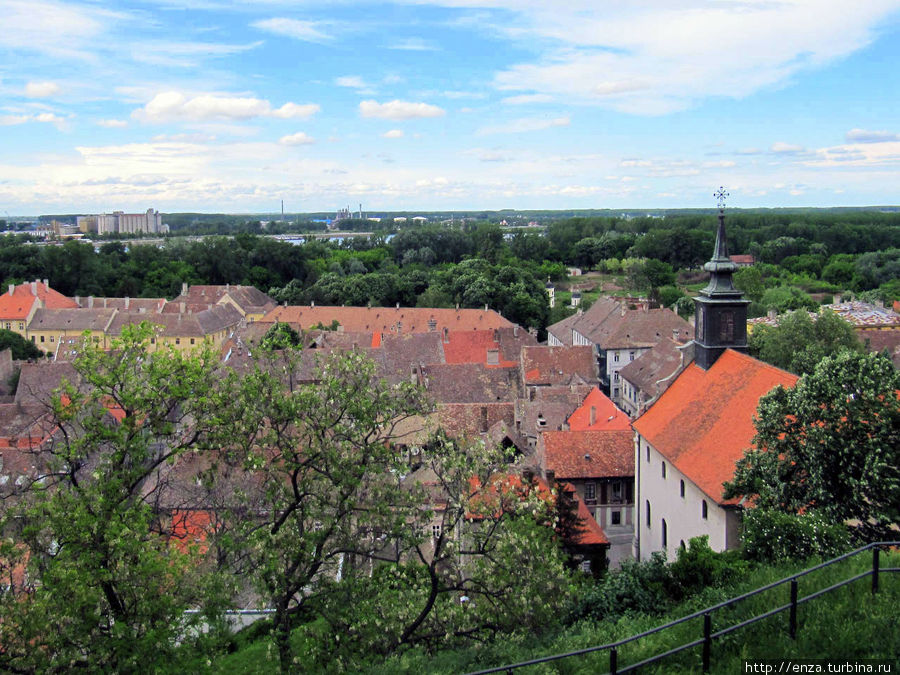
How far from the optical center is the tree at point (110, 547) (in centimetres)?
1110

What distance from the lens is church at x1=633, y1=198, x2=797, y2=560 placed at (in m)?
22.0

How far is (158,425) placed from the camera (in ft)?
43.8

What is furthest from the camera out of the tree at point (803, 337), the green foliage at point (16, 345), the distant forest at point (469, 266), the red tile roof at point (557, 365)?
the distant forest at point (469, 266)

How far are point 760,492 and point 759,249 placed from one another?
147m

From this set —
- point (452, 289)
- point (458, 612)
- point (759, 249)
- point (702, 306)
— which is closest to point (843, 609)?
point (458, 612)

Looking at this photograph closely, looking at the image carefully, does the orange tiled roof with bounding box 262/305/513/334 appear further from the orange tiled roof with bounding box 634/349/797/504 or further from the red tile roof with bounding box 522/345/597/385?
the orange tiled roof with bounding box 634/349/797/504

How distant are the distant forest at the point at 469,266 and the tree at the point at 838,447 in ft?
215

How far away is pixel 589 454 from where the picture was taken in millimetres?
30688

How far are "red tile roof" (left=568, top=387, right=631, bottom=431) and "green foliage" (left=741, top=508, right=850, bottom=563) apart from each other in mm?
18694

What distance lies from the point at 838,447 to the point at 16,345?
6814cm

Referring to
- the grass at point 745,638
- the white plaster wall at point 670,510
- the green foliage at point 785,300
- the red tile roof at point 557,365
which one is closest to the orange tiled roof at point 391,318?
the red tile roof at point 557,365

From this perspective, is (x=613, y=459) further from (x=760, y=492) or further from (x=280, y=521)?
(x=280, y=521)

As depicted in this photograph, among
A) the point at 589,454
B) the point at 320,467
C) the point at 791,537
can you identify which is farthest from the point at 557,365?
the point at 320,467

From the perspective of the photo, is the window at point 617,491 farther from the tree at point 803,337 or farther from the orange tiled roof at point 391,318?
the orange tiled roof at point 391,318
